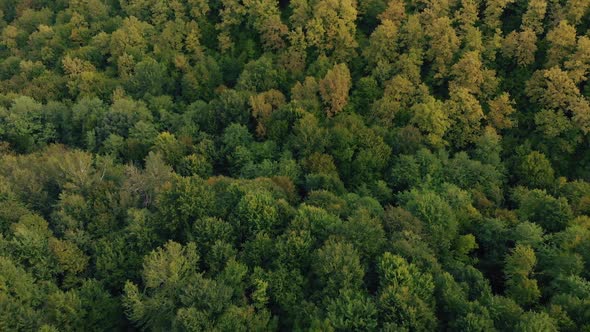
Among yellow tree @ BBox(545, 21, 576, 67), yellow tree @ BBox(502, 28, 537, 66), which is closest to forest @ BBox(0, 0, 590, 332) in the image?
yellow tree @ BBox(545, 21, 576, 67)

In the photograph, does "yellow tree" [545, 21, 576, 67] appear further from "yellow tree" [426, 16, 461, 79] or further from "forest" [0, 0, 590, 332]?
"yellow tree" [426, 16, 461, 79]

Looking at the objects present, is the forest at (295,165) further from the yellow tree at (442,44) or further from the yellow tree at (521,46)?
the yellow tree at (521,46)

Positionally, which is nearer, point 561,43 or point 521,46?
point 561,43

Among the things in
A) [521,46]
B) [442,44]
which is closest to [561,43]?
[521,46]

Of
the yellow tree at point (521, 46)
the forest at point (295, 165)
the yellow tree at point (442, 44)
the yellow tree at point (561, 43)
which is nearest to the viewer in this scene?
the forest at point (295, 165)

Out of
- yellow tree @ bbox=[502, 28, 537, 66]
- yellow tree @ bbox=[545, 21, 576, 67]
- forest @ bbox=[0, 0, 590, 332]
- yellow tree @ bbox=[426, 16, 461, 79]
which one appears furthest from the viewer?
yellow tree @ bbox=[426, 16, 461, 79]

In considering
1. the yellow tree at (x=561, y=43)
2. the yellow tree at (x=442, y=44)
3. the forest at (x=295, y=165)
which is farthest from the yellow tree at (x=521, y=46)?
the yellow tree at (x=442, y=44)

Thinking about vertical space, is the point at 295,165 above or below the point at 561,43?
below

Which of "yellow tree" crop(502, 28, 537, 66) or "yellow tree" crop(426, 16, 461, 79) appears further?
"yellow tree" crop(426, 16, 461, 79)

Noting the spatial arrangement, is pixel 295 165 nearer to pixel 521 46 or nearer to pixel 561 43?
pixel 521 46
